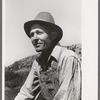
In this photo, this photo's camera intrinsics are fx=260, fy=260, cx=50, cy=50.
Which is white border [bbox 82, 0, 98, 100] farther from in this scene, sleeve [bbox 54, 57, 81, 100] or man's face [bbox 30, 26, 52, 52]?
man's face [bbox 30, 26, 52, 52]

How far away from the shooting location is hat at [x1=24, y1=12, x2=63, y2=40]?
5.55 ft

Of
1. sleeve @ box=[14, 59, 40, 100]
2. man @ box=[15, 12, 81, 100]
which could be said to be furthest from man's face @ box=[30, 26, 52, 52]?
sleeve @ box=[14, 59, 40, 100]

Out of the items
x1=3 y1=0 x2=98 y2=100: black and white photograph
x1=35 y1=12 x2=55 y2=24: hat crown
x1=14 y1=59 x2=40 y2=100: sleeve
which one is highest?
x1=35 y1=12 x2=55 y2=24: hat crown

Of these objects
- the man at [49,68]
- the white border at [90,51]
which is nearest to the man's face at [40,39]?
the man at [49,68]

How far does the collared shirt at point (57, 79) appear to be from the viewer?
1.60m

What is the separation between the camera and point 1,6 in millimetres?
1988

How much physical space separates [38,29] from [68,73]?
378 millimetres

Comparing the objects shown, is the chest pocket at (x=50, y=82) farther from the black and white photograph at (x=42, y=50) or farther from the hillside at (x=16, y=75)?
the hillside at (x=16, y=75)

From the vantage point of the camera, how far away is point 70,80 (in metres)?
1.61

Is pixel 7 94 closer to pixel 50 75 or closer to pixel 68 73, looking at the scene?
pixel 50 75

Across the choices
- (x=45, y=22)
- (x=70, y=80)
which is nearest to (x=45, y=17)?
(x=45, y=22)

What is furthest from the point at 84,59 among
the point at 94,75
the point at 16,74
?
the point at 16,74

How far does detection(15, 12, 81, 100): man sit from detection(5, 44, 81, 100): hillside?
4 centimetres

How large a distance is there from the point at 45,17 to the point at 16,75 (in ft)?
1.56
